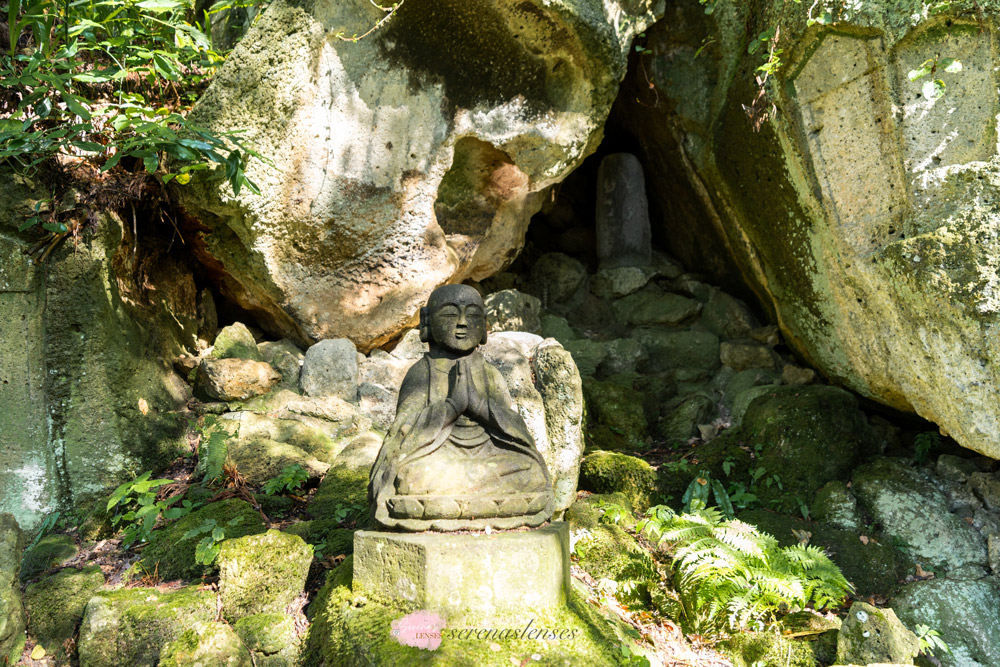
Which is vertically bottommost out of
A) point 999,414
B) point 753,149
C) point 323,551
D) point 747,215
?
point 323,551

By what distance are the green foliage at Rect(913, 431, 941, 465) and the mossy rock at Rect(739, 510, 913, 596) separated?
90 cm

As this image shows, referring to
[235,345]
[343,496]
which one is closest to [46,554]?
[343,496]

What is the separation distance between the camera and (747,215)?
6.21 metres

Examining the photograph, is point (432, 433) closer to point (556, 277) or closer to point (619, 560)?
point (619, 560)

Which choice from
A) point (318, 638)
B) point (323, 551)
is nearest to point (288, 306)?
point (323, 551)

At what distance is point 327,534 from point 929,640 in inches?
158

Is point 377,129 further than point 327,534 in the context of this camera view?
Yes

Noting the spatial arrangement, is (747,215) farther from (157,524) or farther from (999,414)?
(157,524)

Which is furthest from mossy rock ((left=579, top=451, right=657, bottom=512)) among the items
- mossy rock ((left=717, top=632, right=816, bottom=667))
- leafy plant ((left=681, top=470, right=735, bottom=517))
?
mossy rock ((left=717, top=632, right=816, bottom=667))

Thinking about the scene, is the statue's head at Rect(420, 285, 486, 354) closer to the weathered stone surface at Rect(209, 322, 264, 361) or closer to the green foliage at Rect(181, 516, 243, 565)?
the green foliage at Rect(181, 516, 243, 565)

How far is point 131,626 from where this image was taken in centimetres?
357

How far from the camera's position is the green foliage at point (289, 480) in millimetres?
4898

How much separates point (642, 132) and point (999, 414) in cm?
528

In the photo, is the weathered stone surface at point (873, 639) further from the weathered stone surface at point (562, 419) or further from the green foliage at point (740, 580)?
the weathered stone surface at point (562, 419)
